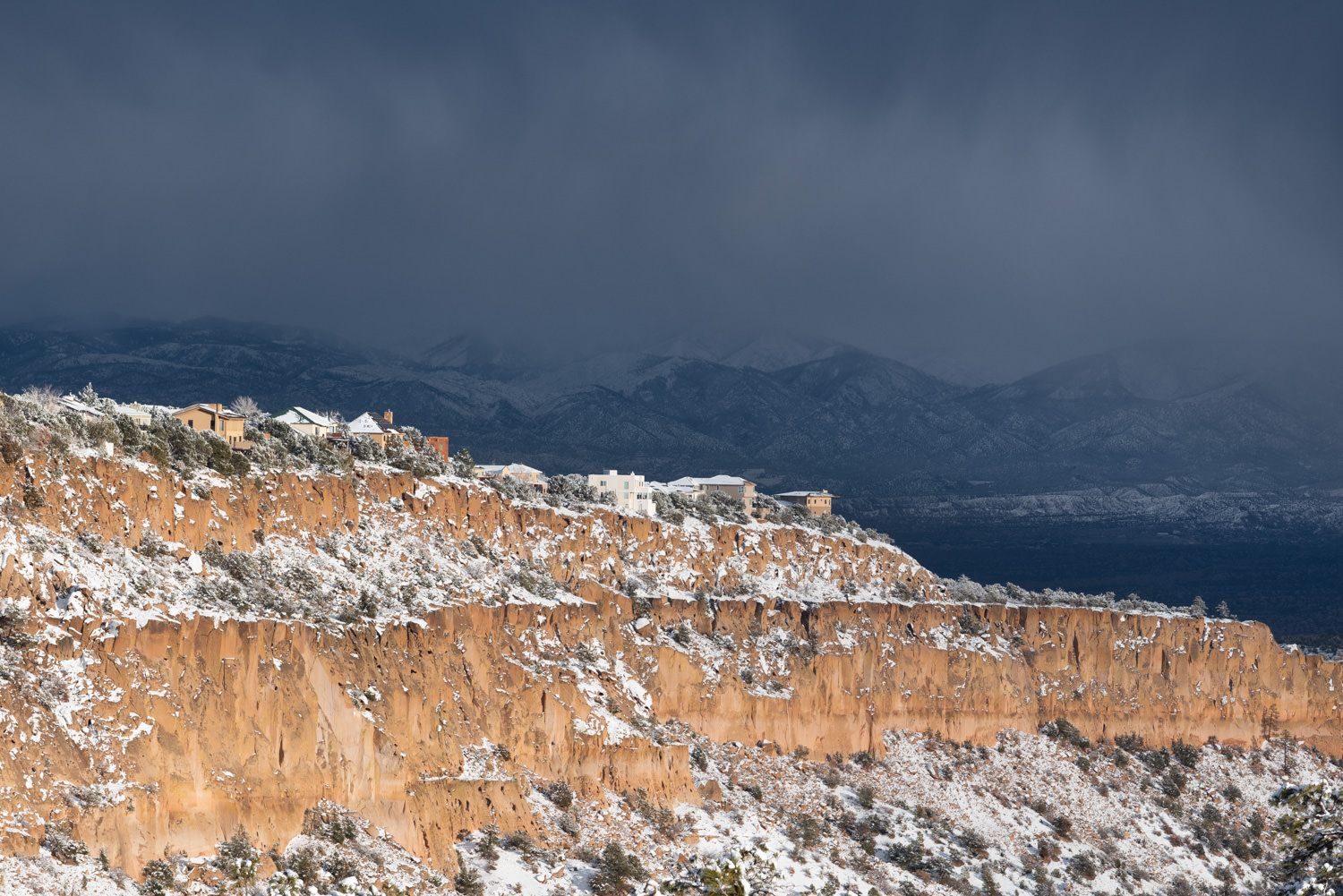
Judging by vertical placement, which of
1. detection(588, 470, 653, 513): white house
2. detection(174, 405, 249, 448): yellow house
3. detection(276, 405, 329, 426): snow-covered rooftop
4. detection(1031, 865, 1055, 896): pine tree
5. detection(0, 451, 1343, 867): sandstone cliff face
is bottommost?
detection(1031, 865, 1055, 896): pine tree

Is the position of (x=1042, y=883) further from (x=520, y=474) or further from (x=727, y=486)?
(x=727, y=486)

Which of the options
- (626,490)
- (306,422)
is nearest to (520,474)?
(626,490)

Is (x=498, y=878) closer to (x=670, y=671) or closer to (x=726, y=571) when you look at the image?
(x=670, y=671)

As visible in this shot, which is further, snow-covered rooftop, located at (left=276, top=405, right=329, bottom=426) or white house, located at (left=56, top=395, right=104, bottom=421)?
snow-covered rooftop, located at (left=276, top=405, right=329, bottom=426)

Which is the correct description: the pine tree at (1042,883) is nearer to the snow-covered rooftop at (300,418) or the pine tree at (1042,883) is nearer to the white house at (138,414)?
the white house at (138,414)

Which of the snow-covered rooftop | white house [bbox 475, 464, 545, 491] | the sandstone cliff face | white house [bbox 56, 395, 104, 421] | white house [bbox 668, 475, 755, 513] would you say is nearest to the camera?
the sandstone cliff face

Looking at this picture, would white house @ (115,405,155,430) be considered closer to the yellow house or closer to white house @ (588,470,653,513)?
the yellow house

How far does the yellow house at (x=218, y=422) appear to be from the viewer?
6612 centimetres

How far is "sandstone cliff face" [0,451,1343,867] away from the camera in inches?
1607

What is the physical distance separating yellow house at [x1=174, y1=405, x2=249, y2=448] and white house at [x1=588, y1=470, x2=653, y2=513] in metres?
24.4

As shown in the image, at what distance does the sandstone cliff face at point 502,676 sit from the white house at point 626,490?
781 centimetres

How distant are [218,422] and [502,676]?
22.5 m

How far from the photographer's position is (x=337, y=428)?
83.8 meters

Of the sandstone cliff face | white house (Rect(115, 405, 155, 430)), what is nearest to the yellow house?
white house (Rect(115, 405, 155, 430))
